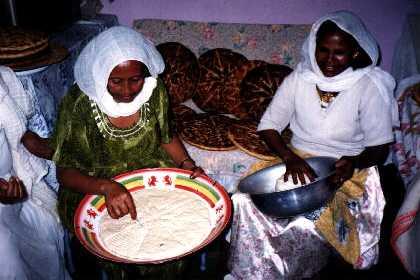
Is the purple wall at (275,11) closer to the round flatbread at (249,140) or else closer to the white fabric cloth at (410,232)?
the round flatbread at (249,140)

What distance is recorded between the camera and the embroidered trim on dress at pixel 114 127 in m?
1.81

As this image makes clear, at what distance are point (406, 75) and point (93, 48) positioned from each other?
306cm

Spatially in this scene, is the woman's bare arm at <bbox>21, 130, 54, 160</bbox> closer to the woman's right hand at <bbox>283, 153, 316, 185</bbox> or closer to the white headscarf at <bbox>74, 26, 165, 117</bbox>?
the white headscarf at <bbox>74, 26, 165, 117</bbox>

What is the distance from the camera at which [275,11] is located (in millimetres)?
3527

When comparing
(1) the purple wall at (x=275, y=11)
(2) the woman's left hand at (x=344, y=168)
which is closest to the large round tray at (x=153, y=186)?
(2) the woman's left hand at (x=344, y=168)

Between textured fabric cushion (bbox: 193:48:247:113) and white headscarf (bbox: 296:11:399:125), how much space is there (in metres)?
1.18

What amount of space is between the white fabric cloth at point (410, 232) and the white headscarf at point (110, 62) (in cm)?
179

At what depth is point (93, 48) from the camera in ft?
5.42

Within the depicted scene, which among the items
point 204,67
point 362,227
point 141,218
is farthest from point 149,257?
point 204,67

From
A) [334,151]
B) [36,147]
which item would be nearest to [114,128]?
[36,147]

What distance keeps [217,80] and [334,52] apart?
1.49 metres

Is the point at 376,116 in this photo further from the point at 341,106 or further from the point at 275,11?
the point at 275,11

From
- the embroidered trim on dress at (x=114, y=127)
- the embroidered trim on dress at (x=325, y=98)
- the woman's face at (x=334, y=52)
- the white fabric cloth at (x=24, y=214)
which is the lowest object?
the white fabric cloth at (x=24, y=214)

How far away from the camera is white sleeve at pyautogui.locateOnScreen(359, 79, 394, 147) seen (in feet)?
6.55
